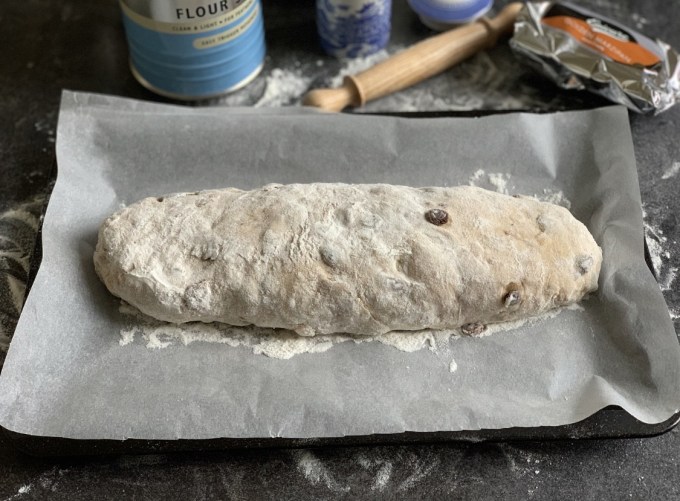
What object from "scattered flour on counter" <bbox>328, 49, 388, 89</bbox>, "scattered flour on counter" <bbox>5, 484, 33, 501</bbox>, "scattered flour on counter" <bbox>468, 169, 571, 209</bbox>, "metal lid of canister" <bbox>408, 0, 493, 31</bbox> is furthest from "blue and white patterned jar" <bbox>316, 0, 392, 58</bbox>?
"scattered flour on counter" <bbox>5, 484, 33, 501</bbox>

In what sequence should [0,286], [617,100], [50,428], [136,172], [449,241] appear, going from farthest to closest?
[617,100] < [136,172] < [0,286] < [449,241] < [50,428]

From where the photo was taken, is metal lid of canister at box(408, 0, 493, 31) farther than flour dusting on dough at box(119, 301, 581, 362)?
Yes

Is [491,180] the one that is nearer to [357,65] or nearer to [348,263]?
[348,263]

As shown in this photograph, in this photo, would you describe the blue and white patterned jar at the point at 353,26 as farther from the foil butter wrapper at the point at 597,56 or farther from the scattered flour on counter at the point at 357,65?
the foil butter wrapper at the point at 597,56

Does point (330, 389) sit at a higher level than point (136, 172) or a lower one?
lower

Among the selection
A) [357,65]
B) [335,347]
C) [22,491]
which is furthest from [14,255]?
[357,65]

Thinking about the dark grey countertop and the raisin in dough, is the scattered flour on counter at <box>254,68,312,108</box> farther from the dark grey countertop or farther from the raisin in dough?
the raisin in dough

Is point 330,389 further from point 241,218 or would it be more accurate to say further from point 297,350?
point 241,218

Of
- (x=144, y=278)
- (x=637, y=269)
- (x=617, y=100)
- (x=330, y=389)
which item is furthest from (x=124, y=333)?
(x=617, y=100)
